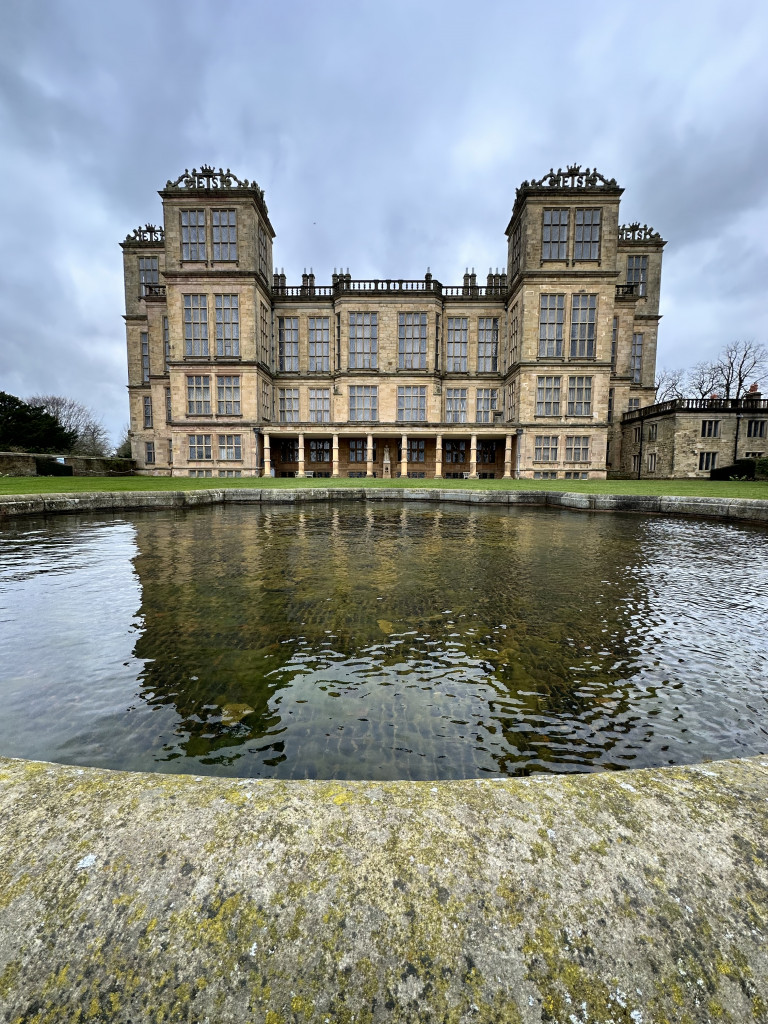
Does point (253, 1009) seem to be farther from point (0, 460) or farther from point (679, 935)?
point (0, 460)

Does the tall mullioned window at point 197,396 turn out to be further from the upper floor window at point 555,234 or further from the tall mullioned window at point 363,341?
the upper floor window at point 555,234

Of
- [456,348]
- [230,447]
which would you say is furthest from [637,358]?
[230,447]

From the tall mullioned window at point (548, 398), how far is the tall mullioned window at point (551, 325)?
6.88 feet

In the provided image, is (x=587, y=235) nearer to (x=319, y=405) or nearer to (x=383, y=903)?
Result: (x=319, y=405)

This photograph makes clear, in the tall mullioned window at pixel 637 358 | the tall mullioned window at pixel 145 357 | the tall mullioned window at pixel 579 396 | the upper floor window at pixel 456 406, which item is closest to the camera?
the tall mullioned window at pixel 579 396

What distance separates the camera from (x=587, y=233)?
33.4m

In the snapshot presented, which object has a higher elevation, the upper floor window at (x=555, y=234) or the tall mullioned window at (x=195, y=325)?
the upper floor window at (x=555, y=234)

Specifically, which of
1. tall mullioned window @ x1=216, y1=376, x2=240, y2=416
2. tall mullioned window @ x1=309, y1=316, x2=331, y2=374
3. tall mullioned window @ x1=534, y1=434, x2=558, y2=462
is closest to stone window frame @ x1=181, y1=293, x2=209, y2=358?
tall mullioned window @ x1=216, y1=376, x2=240, y2=416

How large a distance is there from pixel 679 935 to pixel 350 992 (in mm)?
683

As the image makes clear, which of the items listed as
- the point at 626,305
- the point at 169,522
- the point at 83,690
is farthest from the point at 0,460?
the point at 626,305

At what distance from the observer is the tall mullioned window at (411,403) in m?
38.2

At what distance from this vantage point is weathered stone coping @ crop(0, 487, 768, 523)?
13484mm

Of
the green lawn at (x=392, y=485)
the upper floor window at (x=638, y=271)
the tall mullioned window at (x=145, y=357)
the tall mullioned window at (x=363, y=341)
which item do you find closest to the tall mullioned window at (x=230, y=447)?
the green lawn at (x=392, y=485)

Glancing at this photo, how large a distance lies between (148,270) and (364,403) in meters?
22.6
